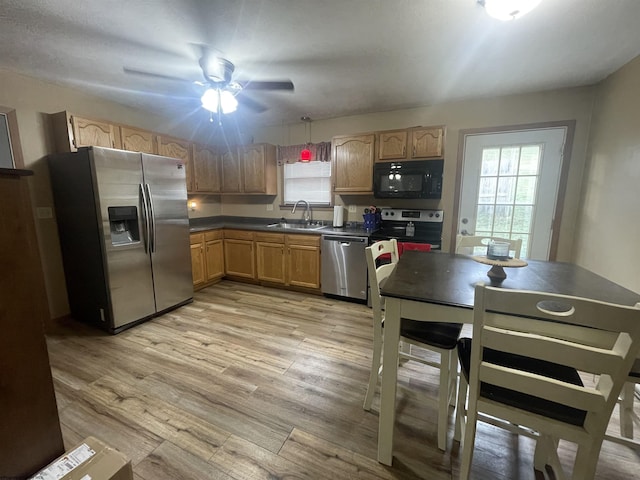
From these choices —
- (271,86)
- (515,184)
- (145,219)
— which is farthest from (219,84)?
(515,184)

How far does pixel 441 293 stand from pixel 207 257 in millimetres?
3333

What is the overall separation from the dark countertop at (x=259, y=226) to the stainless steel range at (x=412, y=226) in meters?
0.31

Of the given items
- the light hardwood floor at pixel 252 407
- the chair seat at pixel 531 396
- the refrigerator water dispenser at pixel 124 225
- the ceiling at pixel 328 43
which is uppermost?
the ceiling at pixel 328 43

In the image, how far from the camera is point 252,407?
1.72 m

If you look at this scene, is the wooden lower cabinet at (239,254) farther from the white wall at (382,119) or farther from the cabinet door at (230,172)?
the white wall at (382,119)

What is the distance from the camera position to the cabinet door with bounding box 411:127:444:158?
3021 millimetres

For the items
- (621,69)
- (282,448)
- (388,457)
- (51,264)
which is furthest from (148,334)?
(621,69)

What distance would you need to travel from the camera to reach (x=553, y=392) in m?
0.93

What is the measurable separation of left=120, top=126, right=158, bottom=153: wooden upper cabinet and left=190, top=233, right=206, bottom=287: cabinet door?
116cm

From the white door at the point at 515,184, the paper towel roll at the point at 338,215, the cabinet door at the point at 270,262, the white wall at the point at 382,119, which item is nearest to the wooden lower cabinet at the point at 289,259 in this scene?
the cabinet door at the point at 270,262

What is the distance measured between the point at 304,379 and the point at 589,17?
9.84ft

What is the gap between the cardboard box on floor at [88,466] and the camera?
958 mm

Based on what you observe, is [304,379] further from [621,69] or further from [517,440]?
[621,69]

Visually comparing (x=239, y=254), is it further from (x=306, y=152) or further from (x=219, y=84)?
(x=219, y=84)
